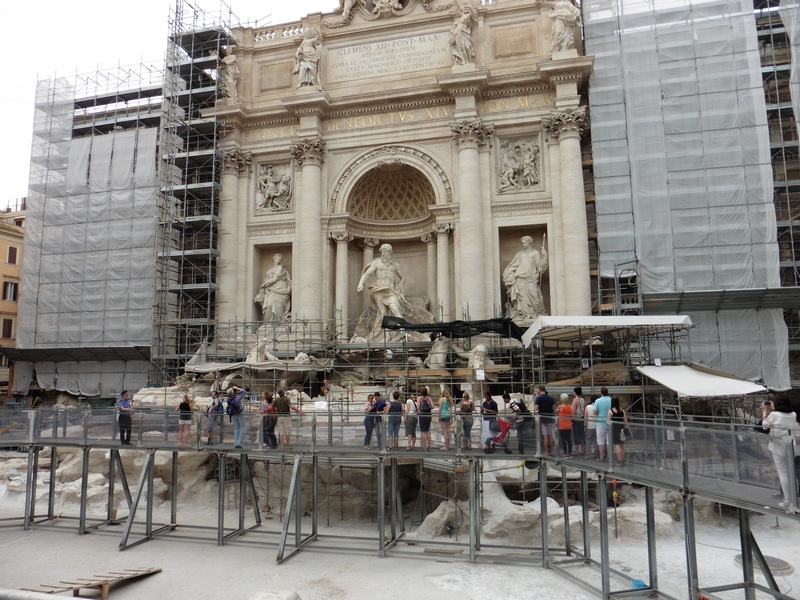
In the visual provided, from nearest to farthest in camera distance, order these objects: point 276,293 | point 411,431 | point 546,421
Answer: point 546,421
point 411,431
point 276,293

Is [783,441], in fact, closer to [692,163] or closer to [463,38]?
[692,163]

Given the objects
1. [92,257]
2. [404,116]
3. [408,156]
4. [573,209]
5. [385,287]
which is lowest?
[385,287]

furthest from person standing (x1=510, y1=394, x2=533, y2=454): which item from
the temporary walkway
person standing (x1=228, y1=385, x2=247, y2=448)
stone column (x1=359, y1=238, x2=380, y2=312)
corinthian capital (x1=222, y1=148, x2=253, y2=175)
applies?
corinthian capital (x1=222, y1=148, x2=253, y2=175)

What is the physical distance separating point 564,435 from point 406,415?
11.6 ft

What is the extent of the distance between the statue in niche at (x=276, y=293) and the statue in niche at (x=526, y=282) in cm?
1028

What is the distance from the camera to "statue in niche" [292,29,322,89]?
1204 inches

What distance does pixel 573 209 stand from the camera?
87.8 feet

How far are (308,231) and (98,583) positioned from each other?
19096 mm

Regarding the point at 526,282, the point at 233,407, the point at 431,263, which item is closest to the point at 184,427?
the point at 233,407

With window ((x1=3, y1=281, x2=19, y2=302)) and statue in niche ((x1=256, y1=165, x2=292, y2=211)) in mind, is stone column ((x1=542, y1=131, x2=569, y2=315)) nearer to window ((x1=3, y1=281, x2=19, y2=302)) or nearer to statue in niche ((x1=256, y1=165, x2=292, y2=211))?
statue in niche ((x1=256, y1=165, x2=292, y2=211))

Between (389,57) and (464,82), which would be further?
(389,57)

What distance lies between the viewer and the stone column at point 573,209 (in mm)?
26078

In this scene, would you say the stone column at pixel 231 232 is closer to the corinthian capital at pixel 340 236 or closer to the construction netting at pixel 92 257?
the construction netting at pixel 92 257

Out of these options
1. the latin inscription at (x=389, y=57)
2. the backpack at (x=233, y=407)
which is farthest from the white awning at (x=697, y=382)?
the latin inscription at (x=389, y=57)
